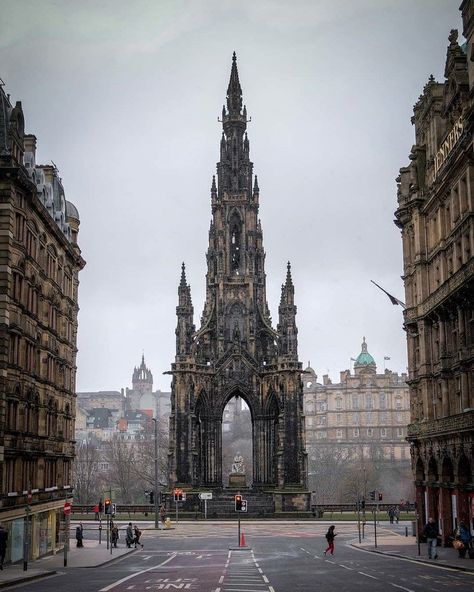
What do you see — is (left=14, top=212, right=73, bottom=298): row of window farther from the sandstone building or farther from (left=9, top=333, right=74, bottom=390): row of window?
the sandstone building

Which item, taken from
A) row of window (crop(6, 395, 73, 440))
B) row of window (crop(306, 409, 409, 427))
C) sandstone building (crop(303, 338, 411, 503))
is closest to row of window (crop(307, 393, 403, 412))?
Answer: sandstone building (crop(303, 338, 411, 503))

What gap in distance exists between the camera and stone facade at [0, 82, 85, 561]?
1556 inches

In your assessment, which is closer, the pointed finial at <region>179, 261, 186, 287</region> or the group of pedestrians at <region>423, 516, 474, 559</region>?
the group of pedestrians at <region>423, 516, 474, 559</region>

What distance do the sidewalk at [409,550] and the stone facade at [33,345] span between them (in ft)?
58.2

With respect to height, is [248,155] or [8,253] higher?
[248,155]

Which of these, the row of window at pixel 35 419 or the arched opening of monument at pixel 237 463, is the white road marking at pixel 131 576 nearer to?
the row of window at pixel 35 419

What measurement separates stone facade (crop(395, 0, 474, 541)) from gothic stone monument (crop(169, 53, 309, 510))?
33649 mm

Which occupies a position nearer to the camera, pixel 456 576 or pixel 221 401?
pixel 456 576

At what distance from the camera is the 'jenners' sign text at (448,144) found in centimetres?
4523

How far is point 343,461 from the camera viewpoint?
13875cm

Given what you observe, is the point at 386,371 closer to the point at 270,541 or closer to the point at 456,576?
the point at 270,541

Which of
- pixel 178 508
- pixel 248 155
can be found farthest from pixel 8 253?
pixel 248 155

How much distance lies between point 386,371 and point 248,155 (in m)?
74.7

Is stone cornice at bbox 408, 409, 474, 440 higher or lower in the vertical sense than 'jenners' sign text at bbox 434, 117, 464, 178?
lower
